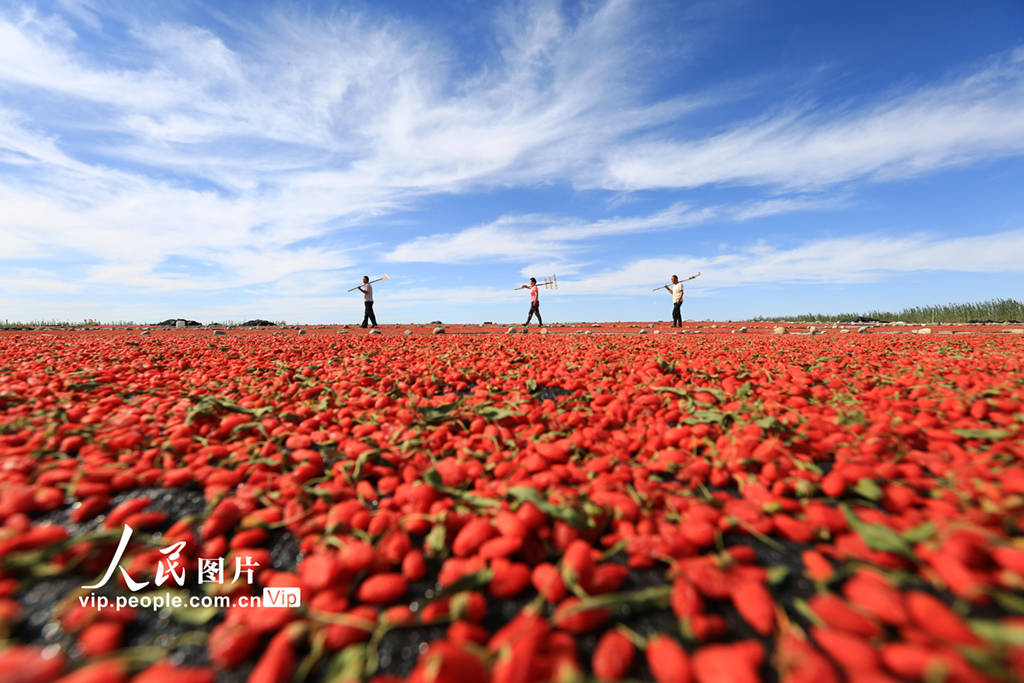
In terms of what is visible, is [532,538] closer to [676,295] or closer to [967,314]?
[676,295]

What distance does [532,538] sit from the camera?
5.33 feet

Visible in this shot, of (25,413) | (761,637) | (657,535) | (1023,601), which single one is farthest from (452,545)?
(25,413)

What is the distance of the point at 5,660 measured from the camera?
3.45 feet

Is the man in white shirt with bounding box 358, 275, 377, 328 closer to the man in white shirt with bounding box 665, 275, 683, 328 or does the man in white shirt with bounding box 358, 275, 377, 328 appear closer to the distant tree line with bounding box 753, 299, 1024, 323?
the man in white shirt with bounding box 665, 275, 683, 328

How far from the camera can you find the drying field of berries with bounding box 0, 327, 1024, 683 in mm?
1099

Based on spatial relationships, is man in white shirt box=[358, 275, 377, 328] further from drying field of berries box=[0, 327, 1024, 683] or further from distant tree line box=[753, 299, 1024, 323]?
distant tree line box=[753, 299, 1024, 323]

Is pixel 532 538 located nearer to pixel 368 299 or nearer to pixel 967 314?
pixel 368 299

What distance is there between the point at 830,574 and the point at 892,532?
0.91 feet

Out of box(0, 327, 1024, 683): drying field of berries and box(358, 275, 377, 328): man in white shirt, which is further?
box(358, 275, 377, 328): man in white shirt

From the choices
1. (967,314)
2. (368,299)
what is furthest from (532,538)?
(967,314)

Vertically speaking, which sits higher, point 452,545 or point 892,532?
point 892,532

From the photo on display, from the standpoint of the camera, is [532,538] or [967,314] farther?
[967,314]

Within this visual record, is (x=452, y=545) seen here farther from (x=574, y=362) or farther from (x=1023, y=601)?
(x=574, y=362)

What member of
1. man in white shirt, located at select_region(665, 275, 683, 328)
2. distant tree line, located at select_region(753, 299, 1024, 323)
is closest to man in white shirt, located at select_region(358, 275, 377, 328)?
man in white shirt, located at select_region(665, 275, 683, 328)
